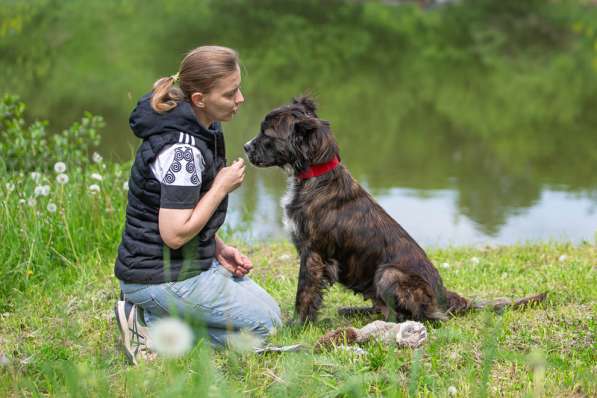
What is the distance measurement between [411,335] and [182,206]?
132cm

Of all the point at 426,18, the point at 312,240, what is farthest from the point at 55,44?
the point at 312,240

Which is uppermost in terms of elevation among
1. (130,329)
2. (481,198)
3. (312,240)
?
(312,240)

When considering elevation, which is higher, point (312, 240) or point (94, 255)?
point (312, 240)

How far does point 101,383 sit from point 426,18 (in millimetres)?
26276

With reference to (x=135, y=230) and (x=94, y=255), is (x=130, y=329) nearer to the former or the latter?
(x=135, y=230)

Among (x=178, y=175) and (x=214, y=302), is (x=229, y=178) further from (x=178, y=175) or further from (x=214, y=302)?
(x=214, y=302)

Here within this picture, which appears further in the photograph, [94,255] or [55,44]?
[55,44]

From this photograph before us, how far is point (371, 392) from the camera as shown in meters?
3.51

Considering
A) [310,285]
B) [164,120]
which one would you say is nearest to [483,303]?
[310,285]

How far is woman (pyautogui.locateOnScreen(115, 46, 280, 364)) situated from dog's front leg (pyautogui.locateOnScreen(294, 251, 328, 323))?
43cm

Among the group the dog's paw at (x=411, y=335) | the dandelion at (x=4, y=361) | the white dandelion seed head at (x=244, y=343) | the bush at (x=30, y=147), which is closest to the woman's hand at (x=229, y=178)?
the white dandelion seed head at (x=244, y=343)

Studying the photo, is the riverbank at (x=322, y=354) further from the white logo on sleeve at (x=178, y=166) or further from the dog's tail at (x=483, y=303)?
the white logo on sleeve at (x=178, y=166)

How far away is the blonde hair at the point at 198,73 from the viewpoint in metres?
4.03

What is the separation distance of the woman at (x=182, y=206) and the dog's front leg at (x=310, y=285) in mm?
430
